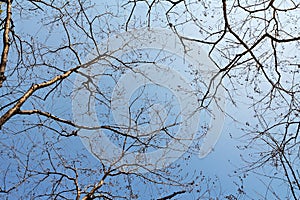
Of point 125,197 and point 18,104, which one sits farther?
point 125,197

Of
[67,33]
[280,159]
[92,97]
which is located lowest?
[280,159]

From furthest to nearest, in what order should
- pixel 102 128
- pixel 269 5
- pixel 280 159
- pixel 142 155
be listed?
pixel 142 155 < pixel 102 128 < pixel 280 159 < pixel 269 5

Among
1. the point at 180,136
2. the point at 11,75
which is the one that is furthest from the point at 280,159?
the point at 11,75

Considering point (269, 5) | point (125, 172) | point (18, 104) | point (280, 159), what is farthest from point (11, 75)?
point (280, 159)

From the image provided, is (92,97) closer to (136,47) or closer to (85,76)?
(85,76)

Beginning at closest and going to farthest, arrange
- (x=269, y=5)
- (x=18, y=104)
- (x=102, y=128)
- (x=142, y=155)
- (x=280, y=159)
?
(x=18, y=104) < (x=269, y=5) < (x=280, y=159) < (x=102, y=128) < (x=142, y=155)

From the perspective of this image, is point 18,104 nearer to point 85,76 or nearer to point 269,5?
point 85,76

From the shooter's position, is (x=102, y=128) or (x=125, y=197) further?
(x=125, y=197)

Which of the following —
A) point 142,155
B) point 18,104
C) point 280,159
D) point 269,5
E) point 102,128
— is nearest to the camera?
point 18,104

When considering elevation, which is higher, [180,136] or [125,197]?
[180,136]
